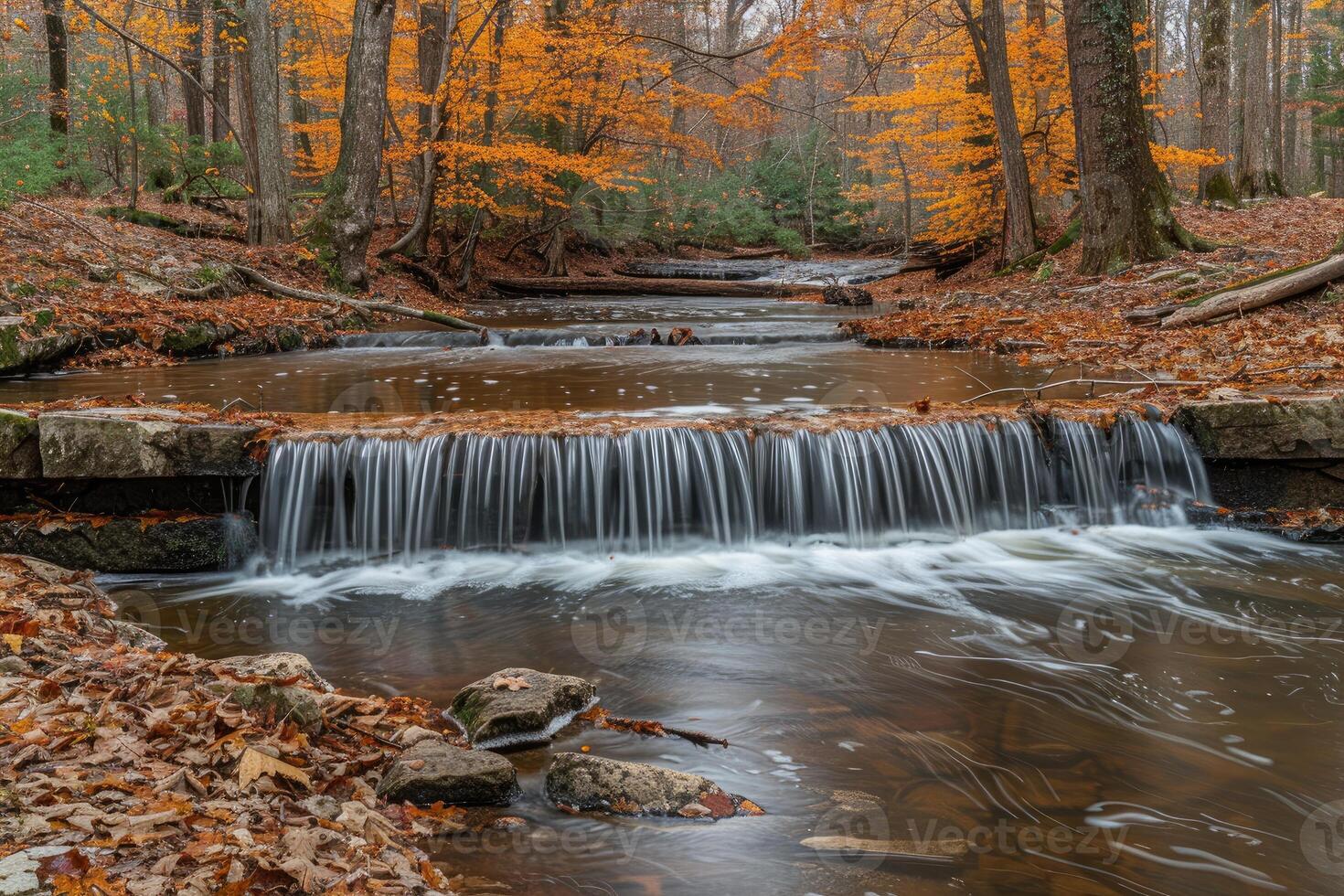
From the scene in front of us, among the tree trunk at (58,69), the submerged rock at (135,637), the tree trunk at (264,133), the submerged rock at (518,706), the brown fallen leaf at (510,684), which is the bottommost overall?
the submerged rock at (518,706)

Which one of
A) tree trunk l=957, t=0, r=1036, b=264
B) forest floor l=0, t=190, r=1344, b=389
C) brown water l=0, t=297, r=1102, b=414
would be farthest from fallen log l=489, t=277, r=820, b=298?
brown water l=0, t=297, r=1102, b=414

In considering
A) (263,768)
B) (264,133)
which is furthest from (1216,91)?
(263,768)

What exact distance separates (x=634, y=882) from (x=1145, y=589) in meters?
4.07

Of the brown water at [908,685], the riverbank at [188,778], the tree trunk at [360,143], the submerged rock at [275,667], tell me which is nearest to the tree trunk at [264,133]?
the tree trunk at [360,143]

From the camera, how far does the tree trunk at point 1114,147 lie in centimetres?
1209

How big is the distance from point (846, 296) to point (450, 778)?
17817 millimetres

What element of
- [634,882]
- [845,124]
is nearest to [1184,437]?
[634,882]

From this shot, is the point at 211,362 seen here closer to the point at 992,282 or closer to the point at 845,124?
the point at 992,282

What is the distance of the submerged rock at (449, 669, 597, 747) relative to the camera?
132 inches

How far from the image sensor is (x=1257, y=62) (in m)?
21.6

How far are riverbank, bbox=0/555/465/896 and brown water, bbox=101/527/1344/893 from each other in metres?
0.38

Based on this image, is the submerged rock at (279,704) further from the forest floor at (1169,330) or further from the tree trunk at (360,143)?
the tree trunk at (360,143)

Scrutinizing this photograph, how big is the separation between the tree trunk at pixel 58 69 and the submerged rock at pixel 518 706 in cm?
1934

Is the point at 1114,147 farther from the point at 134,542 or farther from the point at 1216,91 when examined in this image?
the point at 134,542
